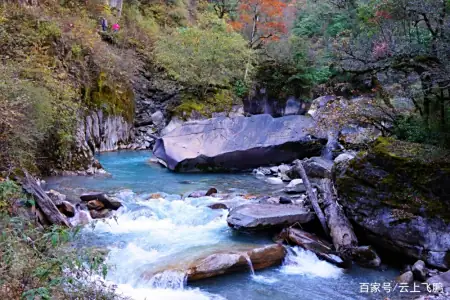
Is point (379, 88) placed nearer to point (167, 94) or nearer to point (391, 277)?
point (391, 277)

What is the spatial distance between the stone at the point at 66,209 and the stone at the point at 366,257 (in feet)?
16.7

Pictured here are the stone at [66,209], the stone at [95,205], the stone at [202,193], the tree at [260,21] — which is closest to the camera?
the stone at [66,209]

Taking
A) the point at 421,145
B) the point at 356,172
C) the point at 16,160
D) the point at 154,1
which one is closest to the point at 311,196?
the point at 356,172

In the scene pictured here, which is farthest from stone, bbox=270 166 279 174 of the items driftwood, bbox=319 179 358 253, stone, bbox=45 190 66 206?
stone, bbox=45 190 66 206

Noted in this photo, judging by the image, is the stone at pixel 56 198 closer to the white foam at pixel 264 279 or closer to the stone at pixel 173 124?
the white foam at pixel 264 279

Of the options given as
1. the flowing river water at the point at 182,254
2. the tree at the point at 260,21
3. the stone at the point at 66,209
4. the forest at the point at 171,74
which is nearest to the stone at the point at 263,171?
the flowing river water at the point at 182,254

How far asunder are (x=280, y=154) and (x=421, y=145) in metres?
6.43

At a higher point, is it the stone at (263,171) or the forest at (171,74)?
the forest at (171,74)

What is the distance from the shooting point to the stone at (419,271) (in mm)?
5840

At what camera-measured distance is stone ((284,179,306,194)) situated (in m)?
10.0

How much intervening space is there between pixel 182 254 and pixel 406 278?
3386mm

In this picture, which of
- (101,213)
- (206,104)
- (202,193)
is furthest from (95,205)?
(206,104)

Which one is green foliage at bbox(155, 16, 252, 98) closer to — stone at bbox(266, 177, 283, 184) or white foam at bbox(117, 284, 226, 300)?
stone at bbox(266, 177, 283, 184)

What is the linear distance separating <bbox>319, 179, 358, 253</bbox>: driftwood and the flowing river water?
1.53ft
